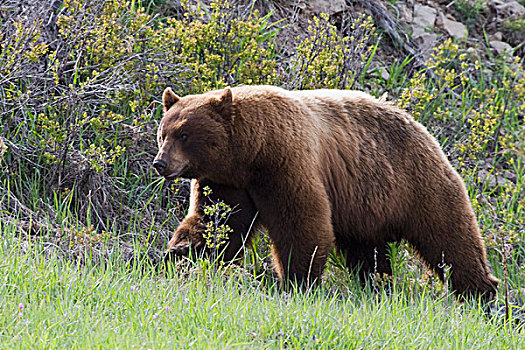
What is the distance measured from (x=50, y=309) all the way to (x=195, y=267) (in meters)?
1.43

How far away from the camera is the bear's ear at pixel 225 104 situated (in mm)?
5586

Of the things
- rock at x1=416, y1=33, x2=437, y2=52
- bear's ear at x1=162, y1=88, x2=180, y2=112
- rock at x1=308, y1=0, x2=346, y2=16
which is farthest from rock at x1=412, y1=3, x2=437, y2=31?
bear's ear at x1=162, y1=88, x2=180, y2=112

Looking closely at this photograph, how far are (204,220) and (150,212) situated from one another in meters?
1.59

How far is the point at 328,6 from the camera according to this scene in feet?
33.0

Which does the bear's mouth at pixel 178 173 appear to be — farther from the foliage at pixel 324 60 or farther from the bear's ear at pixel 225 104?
the foliage at pixel 324 60

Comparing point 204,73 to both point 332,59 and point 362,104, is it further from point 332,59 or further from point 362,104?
point 362,104

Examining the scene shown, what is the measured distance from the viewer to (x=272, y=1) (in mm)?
9758

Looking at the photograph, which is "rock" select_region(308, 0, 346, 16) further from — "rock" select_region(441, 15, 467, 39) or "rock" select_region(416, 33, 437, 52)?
"rock" select_region(441, 15, 467, 39)

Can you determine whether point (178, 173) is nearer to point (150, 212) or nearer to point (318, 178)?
point (318, 178)

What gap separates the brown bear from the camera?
5.56 meters

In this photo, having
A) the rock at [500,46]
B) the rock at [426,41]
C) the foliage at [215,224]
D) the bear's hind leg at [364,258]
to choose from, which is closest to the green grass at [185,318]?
the foliage at [215,224]

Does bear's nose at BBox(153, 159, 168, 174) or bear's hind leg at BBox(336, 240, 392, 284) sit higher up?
bear's nose at BBox(153, 159, 168, 174)

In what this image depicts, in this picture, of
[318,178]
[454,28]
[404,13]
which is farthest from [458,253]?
[454,28]

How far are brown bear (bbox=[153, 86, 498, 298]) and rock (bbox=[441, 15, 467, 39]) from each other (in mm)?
5041
